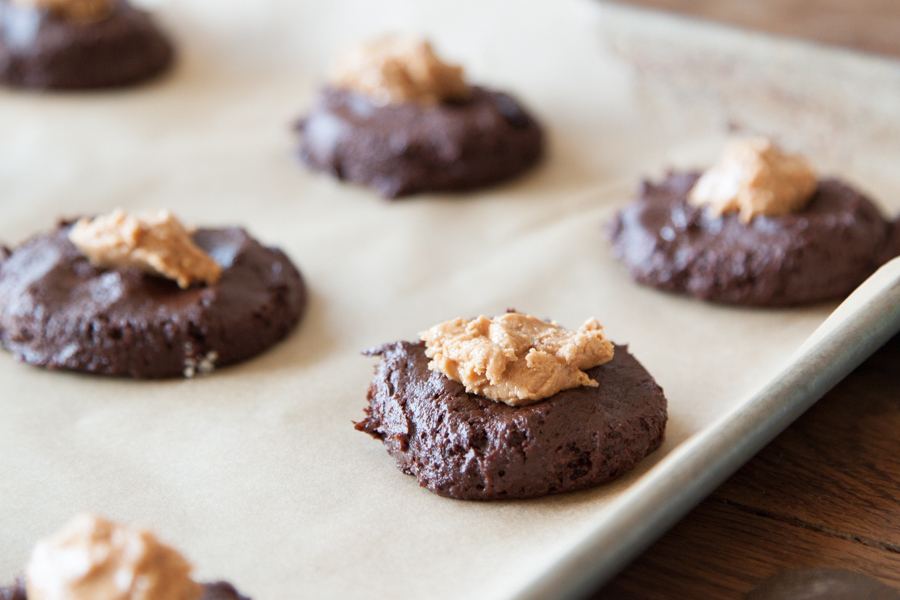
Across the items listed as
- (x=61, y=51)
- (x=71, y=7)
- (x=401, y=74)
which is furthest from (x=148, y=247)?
(x=71, y=7)

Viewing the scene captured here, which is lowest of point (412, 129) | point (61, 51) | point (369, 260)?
point (369, 260)

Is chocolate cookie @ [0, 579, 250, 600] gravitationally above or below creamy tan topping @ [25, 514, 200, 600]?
below

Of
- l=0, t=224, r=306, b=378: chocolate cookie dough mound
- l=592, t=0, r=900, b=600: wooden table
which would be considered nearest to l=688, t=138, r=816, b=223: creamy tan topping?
l=592, t=0, r=900, b=600: wooden table

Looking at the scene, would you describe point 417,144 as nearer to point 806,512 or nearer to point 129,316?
point 129,316

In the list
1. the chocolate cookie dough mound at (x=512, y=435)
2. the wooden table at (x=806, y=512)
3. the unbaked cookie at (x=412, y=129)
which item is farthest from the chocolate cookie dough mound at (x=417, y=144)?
the wooden table at (x=806, y=512)

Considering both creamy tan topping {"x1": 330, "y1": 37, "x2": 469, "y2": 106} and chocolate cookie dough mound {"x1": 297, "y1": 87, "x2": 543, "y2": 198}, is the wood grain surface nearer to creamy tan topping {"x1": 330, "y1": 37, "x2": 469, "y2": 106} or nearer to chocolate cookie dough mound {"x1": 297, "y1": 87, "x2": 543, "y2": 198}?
chocolate cookie dough mound {"x1": 297, "y1": 87, "x2": 543, "y2": 198}

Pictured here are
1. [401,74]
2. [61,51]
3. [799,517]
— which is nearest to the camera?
[799,517]

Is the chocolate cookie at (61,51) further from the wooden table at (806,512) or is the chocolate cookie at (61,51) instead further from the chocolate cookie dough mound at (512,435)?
the wooden table at (806,512)
